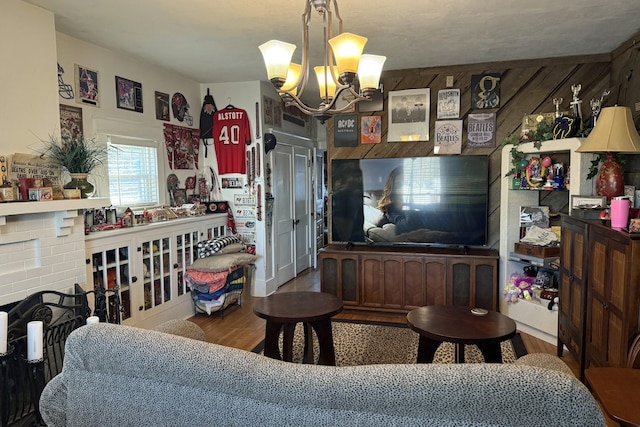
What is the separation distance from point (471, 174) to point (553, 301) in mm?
1370

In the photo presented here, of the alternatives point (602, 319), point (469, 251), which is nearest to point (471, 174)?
point (469, 251)

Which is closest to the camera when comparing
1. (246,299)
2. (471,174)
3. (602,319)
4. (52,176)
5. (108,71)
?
(602,319)

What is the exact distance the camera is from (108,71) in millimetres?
3645

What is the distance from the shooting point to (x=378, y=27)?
10.3ft

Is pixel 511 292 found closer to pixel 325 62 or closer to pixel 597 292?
pixel 597 292

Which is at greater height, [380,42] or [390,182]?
[380,42]

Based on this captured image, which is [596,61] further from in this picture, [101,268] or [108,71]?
[101,268]

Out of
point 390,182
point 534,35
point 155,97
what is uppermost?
point 534,35

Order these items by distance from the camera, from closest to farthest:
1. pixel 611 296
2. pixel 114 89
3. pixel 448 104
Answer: pixel 611 296, pixel 114 89, pixel 448 104

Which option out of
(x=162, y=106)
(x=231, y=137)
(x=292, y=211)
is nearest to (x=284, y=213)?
(x=292, y=211)

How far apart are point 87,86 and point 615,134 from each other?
3.92 meters

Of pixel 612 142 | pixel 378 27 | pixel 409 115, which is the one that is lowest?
pixel 612 142

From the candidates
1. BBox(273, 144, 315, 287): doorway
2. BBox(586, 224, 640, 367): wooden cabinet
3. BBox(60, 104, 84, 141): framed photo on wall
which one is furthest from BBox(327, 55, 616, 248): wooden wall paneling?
BBox(60, 104, 84, 141): framed photo on wall

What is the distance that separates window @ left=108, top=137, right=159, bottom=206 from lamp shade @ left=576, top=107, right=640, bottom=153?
371cm
